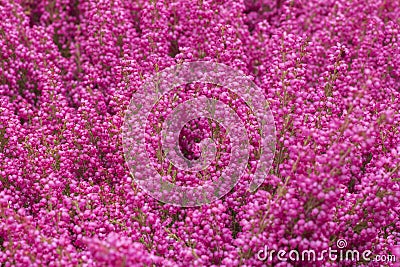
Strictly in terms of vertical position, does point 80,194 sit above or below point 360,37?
below

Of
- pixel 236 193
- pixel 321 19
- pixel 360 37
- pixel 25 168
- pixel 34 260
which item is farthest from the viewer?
pixel 321 19

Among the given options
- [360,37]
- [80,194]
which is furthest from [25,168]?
[360,37]

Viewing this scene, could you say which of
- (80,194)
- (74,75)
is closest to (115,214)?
(80,194)

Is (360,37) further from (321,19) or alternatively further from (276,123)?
(276,123)

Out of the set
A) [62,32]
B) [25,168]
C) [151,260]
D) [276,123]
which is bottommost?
[151,260]

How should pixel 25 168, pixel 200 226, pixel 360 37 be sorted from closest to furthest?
pixel 200 226, pixel 25 168, pixel 360 37

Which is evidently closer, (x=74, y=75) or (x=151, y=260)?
(x=151, y=260)
